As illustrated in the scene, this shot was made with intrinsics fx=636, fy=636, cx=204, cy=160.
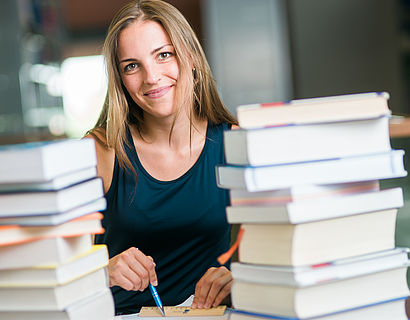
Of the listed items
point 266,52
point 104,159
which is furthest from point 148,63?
point 266,52

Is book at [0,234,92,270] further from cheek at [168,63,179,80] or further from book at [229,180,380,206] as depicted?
cheek at [168,63,179,80]

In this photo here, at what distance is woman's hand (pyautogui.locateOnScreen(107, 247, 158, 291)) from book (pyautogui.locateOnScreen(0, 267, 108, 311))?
0.25 metres

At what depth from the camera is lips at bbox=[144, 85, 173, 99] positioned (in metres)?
1.45

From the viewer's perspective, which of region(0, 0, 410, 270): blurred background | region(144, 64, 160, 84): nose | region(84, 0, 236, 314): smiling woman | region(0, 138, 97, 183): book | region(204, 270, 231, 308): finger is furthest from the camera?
region(0, 0, 410, 270): blurred background

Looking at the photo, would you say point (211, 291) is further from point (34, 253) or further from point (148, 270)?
point (34, 253)

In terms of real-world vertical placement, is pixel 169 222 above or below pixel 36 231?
below

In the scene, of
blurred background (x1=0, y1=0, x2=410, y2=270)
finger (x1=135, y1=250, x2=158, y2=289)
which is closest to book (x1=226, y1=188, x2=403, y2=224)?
finger (x1=135, y1=250, x2=158, y2=289)

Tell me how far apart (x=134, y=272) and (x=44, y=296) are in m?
0.31

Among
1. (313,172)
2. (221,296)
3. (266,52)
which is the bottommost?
(221,296)

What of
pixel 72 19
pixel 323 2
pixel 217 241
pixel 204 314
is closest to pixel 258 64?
pixel 323 2

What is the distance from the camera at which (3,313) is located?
0.88 metres

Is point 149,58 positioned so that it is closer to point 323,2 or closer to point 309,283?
point 309,283

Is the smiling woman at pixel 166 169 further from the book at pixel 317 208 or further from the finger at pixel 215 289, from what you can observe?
the book at pixel 317 208

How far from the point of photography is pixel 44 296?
2.78 feet
